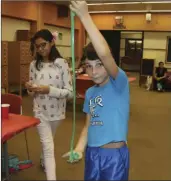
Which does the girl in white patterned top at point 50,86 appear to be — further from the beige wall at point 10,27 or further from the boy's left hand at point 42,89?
the beige wall at point 10,27

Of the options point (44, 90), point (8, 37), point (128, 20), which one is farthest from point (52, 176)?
point (8, 37)

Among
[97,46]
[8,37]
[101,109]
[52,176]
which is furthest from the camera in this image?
[8,37]

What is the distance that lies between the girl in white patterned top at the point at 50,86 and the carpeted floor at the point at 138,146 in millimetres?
197

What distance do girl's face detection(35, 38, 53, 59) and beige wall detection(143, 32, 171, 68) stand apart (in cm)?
38

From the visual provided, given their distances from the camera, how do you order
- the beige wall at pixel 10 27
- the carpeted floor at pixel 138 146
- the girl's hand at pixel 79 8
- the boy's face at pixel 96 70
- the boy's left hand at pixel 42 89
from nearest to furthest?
the girl's hand at pixel 79 8 → the boy's face at pixel 96 70 → the boy's left hand at pixel 42 89 → the carpeted floor at pixel 138 146 → the beige wall at pixel 10 27

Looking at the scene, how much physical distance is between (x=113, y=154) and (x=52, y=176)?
1.79ft

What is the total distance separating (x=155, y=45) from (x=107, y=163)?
1.88 ft

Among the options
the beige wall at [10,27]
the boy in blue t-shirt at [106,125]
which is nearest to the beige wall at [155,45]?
the boy in blue t-shirt at [106,125]

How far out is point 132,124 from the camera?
227 cm

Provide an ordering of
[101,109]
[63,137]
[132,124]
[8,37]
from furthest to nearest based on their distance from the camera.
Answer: [8,37] < [132,124] < [63,137] < [101,109]

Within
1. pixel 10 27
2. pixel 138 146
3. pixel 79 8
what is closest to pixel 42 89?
pixel 79 8

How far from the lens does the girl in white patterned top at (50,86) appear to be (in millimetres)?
1086

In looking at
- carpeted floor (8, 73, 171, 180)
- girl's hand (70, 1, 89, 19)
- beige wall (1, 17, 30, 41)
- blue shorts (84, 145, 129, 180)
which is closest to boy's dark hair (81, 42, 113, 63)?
girl's hand (70, 1, 89, 19)

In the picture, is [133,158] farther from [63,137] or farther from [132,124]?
[132,124]
